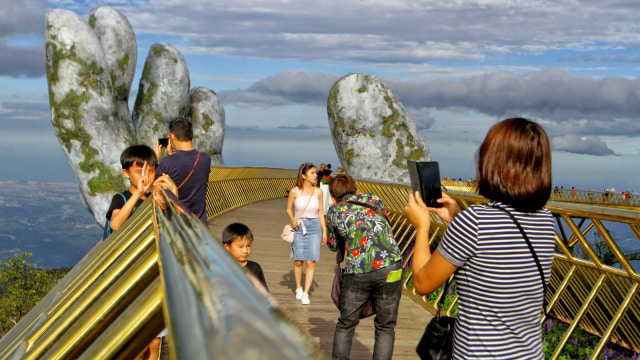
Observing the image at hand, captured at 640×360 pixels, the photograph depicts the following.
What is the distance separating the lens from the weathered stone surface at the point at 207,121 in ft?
115

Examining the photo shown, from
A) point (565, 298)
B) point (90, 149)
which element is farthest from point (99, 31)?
point (565, 298)

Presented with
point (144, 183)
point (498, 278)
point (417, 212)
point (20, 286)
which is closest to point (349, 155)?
point (20, 286)

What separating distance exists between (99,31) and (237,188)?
14.8 metres

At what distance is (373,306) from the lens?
4629 mm

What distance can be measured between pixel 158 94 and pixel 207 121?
4015 millimetres

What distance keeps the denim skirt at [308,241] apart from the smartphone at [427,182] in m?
4.47

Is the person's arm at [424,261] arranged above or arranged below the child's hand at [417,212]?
below

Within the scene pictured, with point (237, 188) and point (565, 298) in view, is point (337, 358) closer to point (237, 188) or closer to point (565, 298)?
point (565, 298)

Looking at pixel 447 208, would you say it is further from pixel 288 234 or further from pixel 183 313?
pixel 288 234

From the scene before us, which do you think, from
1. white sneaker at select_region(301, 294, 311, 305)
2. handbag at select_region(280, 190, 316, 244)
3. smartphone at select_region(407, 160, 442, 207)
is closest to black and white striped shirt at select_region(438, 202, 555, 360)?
smartphone at select_region(407, 160, 442, 207)

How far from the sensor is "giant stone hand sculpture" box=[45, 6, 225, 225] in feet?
92.9

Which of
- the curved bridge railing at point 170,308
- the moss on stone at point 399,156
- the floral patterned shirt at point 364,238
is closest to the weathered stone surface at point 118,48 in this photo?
the moss on stone at point 399,156

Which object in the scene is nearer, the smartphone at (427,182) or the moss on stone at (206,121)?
the smartphone at (427,182)

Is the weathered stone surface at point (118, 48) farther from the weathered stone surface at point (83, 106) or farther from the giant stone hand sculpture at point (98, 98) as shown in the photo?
the weathered stone surface at point (83, 106)
